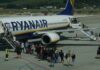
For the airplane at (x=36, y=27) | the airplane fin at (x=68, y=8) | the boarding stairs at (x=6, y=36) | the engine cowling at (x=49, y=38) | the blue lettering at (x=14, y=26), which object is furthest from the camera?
the airplane fin at (x=68, y=8)

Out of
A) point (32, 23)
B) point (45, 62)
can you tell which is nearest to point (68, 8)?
point (32, 23)

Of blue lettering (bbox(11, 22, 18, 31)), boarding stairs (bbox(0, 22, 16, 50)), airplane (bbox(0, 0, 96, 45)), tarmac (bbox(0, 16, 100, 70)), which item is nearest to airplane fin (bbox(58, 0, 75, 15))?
airplane (bbox(0, 0, 96, 45))

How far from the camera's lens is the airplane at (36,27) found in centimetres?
3844

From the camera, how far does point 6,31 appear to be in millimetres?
36875

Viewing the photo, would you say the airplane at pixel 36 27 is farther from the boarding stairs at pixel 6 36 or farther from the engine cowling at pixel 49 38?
the boarding stairs at pixel 6 36

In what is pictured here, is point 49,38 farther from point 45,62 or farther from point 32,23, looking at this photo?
point 45,62

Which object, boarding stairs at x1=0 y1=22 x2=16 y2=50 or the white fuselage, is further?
the white fuselage

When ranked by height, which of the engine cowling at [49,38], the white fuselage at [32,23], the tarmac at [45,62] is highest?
the white fuselage at [32,23]

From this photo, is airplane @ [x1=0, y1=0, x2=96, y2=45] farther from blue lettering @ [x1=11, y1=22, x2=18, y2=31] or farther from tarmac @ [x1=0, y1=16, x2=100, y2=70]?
tarmac @ [x1=0, y1=16, x2=100, y2=70]

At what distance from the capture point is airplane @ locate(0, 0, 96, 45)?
38438 millimetres

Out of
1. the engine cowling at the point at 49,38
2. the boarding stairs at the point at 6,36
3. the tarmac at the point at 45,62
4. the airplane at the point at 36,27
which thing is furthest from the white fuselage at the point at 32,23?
the tarmac at the point at 45,62

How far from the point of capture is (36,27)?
4162 cm

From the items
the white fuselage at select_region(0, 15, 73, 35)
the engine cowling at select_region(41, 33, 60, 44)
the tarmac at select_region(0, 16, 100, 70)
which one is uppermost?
the white fuselage at select_region(0, 15, 73, 35)

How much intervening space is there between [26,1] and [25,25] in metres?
129
